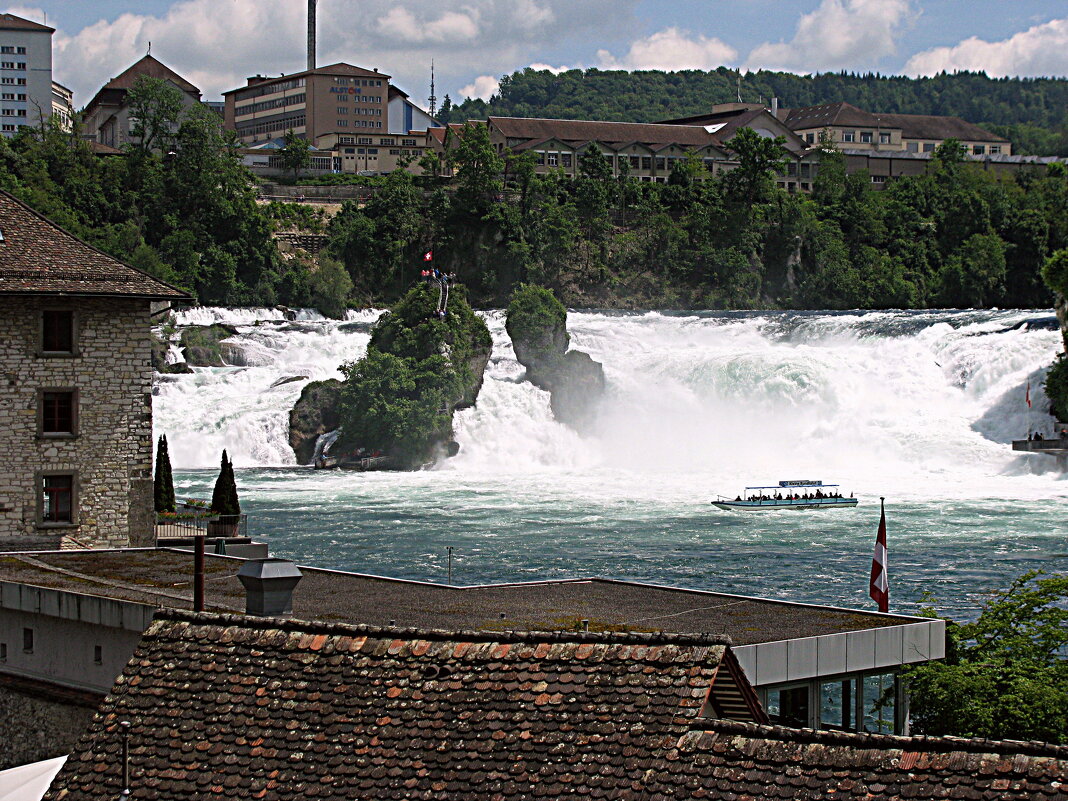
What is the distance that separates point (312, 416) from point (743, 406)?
20578 millimetres

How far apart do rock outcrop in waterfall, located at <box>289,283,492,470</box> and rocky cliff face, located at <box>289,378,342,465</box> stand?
0.05 metres

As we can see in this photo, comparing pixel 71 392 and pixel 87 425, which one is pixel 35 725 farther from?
pixel 71 392

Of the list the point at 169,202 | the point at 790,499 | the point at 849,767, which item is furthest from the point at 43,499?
the point at 169,202

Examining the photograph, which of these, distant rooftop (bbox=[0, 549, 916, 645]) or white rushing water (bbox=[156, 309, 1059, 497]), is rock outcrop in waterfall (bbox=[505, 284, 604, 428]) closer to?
white rushing water (bbox=[156, 309, 1059, 497])

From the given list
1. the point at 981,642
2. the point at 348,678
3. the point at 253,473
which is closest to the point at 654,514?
the point at 253,473

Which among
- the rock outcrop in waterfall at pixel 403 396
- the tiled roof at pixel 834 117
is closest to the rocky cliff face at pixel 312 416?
the rock outcrop in waterfall at pixel 403 396

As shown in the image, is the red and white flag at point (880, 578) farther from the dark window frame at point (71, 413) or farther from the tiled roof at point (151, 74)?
the tiled roof at point (151, 74)

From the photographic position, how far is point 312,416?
247 feet

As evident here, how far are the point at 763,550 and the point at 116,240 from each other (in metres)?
67.2

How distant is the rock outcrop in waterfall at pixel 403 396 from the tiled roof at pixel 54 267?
4216cm

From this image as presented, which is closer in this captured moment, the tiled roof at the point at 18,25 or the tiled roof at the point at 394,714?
the tiled roof at the point at 394,714

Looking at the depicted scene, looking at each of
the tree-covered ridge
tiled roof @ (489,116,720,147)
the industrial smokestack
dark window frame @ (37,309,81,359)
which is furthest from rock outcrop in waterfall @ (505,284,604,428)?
the industrial smokestack

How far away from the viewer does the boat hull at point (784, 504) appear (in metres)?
57.6

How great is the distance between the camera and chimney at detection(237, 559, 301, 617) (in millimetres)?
15758
